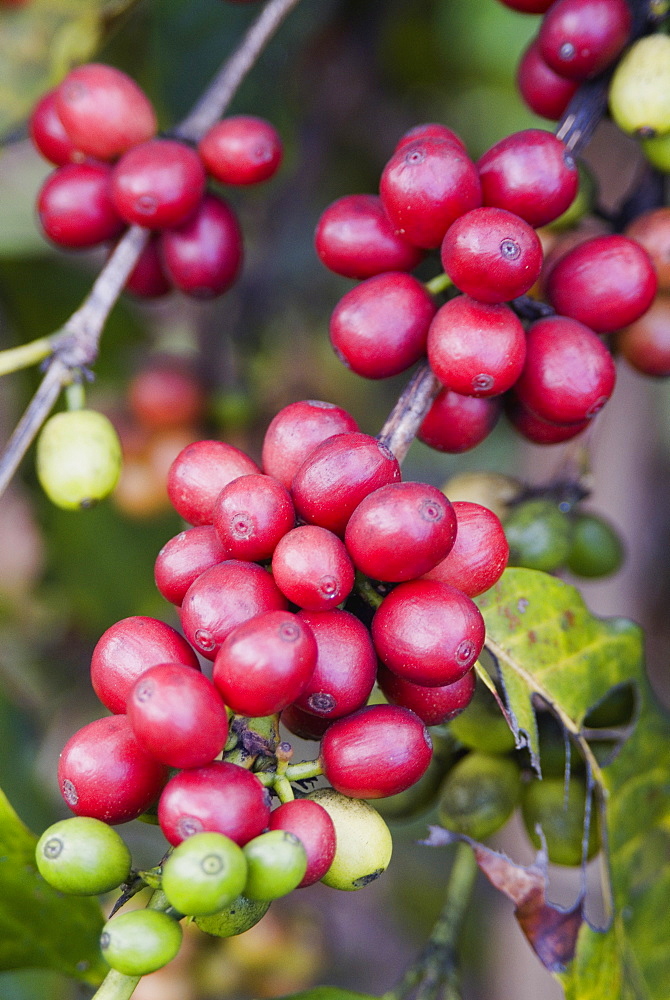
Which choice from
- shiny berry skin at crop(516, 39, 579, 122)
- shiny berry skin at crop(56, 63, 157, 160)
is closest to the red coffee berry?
shiny berry skin at crop(56, 63, 157, 160)

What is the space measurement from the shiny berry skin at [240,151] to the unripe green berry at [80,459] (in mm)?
406

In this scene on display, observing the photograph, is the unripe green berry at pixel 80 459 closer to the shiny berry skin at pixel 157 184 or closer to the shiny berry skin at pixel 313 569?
the shiny berry skin at pixel 157 184

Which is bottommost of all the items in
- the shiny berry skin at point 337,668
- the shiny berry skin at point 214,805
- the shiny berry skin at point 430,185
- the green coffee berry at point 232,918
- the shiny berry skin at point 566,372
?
the green coffee berry at point 232,918

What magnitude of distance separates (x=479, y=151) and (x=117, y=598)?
1396 millimetres

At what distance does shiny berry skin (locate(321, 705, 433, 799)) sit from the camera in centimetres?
80

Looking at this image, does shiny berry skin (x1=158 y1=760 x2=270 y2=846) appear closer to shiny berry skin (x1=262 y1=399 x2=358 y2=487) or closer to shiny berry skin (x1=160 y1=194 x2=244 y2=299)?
shiny berry skin (x1=262 y1=399 x2=358 y2=487)

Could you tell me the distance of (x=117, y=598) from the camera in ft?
7.27

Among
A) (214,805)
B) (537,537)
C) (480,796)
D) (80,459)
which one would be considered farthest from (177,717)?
(537,537)

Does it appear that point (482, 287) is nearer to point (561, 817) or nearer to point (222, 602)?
point (222, 602)

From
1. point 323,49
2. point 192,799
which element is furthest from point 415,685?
point 323,49

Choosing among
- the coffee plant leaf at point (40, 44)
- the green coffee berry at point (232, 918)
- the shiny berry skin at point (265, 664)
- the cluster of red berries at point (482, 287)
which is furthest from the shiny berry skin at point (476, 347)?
the coffee plant leaf at point (40, 44)

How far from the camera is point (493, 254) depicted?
90cm

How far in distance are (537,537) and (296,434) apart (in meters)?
0.55

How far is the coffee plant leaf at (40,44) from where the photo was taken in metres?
1.55
